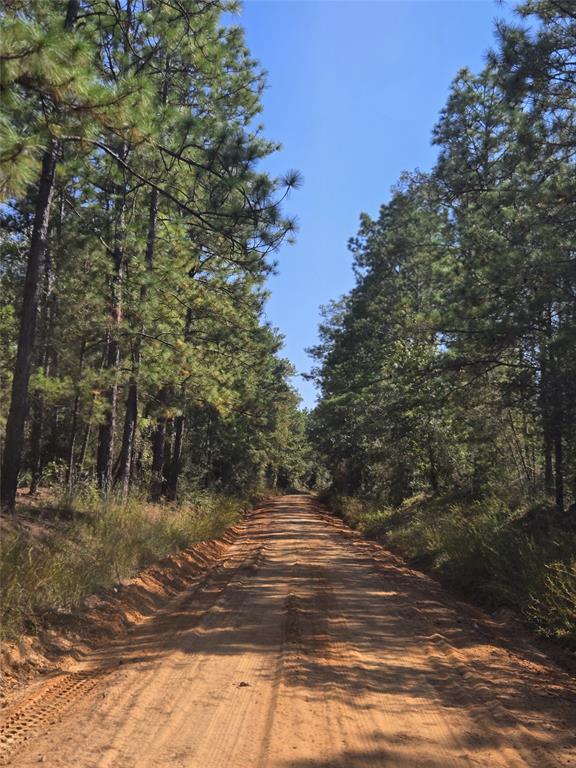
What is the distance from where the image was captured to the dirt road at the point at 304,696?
146 inches

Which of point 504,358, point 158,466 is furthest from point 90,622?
point 158,466

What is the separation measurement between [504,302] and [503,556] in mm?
4953

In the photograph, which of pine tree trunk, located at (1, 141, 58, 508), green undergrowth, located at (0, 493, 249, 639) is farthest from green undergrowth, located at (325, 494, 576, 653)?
pine tree trunk, located at (1, 141, 58, 508)

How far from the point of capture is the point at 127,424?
50.7 ft

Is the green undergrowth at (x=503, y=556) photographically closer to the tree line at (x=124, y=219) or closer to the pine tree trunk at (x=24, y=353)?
the tree line at (x=124, y=219)

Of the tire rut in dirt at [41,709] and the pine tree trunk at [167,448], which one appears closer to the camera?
the tire rut in dirt at [41,709]

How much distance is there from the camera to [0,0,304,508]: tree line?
595 centimetres

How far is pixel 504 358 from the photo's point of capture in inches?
510

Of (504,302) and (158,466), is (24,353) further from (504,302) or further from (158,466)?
(158,466)

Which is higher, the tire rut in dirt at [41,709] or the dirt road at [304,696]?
the dirt road at [304,696]

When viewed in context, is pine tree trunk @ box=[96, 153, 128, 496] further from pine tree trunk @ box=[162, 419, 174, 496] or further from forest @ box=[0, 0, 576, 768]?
pine tree trunk @ box=[162, 419, 174, 496]

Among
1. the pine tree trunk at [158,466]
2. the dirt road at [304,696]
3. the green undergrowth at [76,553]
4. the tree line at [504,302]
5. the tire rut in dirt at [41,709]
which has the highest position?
the tree line at [504,302]

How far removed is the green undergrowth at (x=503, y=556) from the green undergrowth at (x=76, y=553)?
5.70m

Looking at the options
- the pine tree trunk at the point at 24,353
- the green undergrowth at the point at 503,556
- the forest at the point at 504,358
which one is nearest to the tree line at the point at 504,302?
the forest at the point at 504,358
